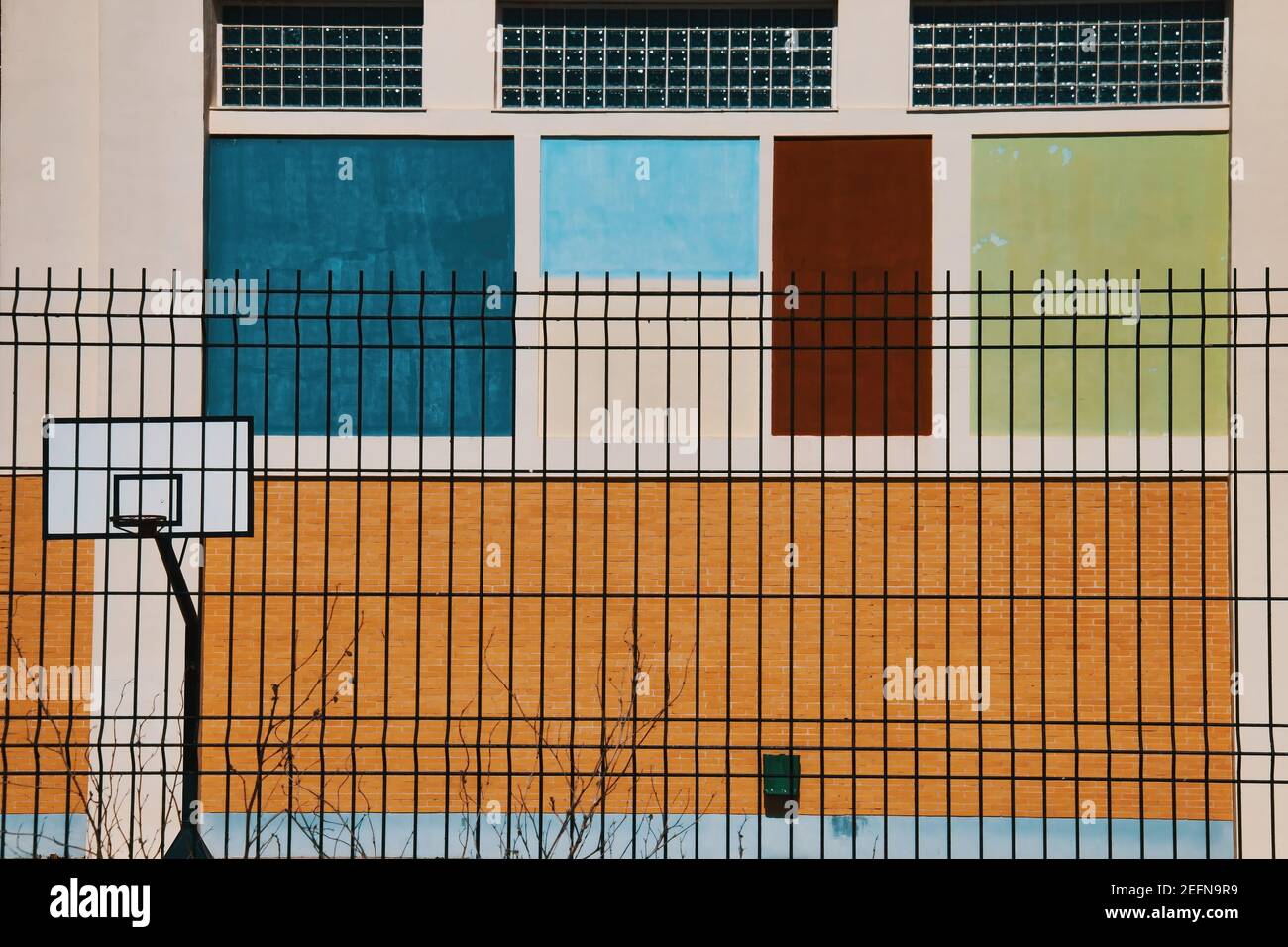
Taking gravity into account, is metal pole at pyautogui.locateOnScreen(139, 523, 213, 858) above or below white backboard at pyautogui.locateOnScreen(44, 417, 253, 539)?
below

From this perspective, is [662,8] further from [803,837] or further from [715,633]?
[803,837]

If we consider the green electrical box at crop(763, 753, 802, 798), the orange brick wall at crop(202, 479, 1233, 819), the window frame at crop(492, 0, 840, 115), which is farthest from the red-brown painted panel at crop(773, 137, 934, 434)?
the green electrical box at crop(763, 753, 802, 798)

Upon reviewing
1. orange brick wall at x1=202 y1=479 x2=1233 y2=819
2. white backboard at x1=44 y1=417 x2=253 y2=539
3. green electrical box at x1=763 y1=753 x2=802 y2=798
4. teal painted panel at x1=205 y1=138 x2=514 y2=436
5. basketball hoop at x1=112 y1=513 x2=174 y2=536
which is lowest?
green electrical box at x1=763 y1=753 x2=802 y2=798

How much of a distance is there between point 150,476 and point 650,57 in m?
7.21

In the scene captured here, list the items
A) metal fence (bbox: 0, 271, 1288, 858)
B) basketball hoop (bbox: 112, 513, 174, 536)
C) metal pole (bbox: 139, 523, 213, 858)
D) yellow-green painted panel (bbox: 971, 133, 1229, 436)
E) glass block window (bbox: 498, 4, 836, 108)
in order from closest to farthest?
metal pole (bbox: 139, 523, 213, 858), basketball hoop (bbox: 112, 513, 174, 536), metal fence (bbox: 0, 271, 1288, 858), yellow-green painted panel (bbox: 971, 133, 1229, 436), glass block window (bbox: 498, 4, 836, 108)

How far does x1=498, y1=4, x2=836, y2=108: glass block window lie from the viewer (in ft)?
42.4

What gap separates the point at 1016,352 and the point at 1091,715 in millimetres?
3501

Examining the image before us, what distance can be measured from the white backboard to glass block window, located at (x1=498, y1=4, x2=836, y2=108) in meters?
6.21

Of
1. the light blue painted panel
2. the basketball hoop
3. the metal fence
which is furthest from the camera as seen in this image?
the light blue painted panel

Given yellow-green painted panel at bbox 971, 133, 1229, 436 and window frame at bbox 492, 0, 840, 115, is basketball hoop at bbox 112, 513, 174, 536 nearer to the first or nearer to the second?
window frame at bbox 492, 0, 840, 115

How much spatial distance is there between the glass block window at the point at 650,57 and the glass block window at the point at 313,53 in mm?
1149

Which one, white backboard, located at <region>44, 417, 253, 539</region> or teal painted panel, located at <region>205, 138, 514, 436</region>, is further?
teal painted panel, located at <region>205, 138, 514, 436</region>

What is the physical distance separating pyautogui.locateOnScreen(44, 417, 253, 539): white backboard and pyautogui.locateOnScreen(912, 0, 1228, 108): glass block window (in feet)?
26.6

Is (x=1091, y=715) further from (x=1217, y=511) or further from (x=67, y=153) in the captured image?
(x=67, y=153)
